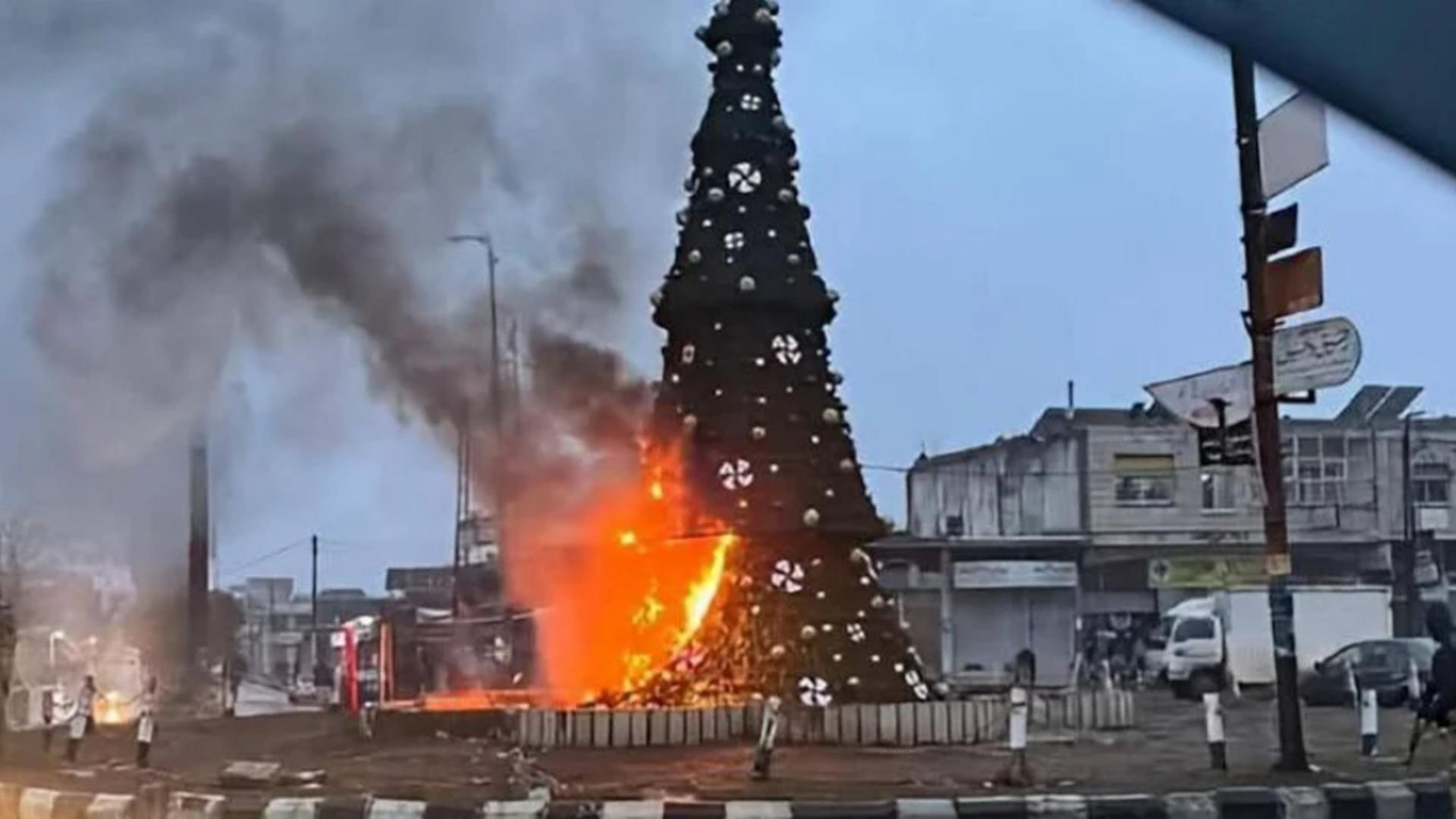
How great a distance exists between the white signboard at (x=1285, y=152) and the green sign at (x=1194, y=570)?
37044 millimetres

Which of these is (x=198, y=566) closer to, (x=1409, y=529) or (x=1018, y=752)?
(x=1018, y=752)

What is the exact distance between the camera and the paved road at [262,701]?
34025 millimetres

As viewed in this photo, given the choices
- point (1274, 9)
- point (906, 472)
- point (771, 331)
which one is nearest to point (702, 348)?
point (771, 331)

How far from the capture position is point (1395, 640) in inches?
1230

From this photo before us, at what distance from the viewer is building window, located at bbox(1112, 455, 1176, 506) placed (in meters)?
48.8

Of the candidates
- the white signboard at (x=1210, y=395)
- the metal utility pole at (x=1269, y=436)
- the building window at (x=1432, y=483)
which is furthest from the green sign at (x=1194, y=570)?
the white signboard at (x=1210, y=395)

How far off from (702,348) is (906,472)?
3669 cm

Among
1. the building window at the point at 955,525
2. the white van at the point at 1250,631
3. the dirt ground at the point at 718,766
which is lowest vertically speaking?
the dirt ground at the point at 718,766

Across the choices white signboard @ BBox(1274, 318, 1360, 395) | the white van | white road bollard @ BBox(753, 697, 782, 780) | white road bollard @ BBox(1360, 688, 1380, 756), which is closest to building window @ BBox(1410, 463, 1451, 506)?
the white van

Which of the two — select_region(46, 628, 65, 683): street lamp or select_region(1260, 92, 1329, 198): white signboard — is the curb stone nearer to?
select_region(1260, 92, 1329, 198): white signboard

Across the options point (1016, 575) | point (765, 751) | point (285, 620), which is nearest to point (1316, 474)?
point (1016, 575)

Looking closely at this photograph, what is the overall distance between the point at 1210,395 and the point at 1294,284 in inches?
33.8

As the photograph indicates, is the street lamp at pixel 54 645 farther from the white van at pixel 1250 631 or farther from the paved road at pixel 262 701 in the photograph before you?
the white van at pixel 1250 631

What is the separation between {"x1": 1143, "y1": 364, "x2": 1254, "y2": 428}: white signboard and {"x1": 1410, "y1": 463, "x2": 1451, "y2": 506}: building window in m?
39.0
